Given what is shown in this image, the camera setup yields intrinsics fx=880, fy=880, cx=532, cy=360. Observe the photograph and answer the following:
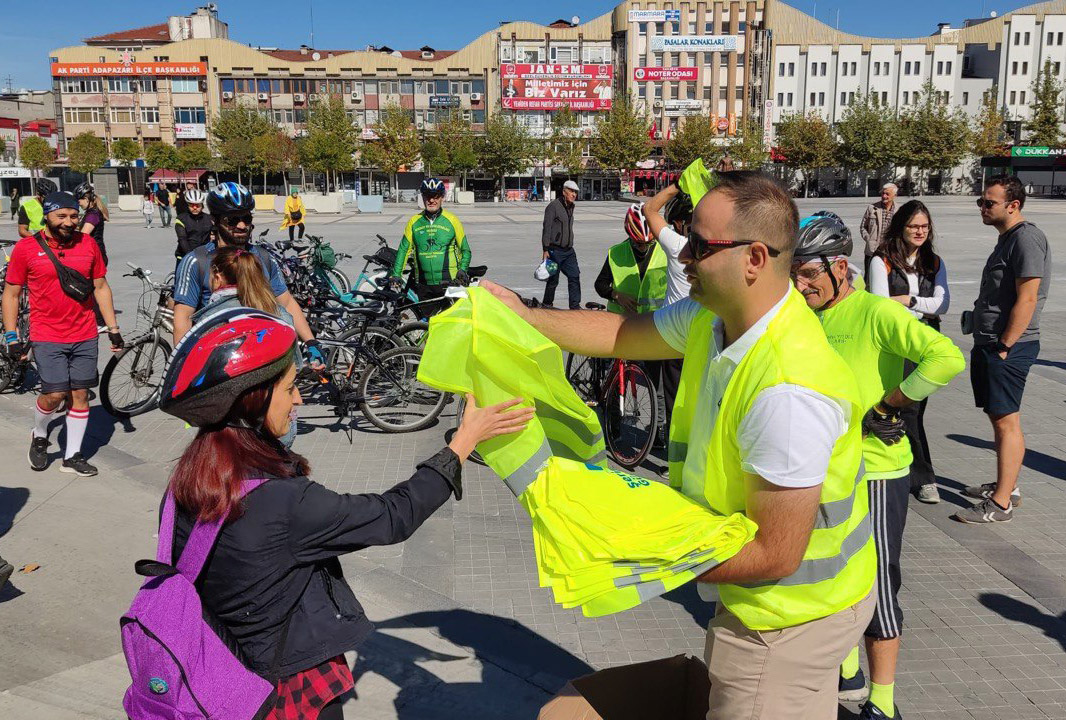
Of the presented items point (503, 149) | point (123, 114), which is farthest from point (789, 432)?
point (123, 114)

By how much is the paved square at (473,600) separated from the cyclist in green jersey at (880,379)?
48cm

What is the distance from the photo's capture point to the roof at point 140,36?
3671 inches

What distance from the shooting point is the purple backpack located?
188 centimetres

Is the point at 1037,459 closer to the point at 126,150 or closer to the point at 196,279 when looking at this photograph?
the point at 196,279

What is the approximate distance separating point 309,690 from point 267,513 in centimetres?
49

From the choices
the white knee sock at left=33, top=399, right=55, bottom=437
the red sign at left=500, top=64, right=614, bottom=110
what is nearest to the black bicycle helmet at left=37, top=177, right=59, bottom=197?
the white knee sock at left=33, top=399, right=55, bottom=437

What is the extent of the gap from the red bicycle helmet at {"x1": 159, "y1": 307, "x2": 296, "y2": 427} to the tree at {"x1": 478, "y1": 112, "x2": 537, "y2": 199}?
73739mm

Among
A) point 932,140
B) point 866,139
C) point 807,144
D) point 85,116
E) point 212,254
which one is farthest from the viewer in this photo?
point 85,116

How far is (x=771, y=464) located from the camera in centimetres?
182

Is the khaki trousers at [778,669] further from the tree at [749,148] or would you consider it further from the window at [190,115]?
the window at [190,115]

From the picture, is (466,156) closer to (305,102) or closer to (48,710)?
(305,102)

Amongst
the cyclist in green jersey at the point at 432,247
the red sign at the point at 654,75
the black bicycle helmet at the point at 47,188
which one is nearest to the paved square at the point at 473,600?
the cyclist in green jersey at the point at 432,247

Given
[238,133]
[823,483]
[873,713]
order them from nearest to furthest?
[823,483], [873,713], [238,133]

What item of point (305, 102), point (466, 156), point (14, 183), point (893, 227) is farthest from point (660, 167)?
point (893, 227)
